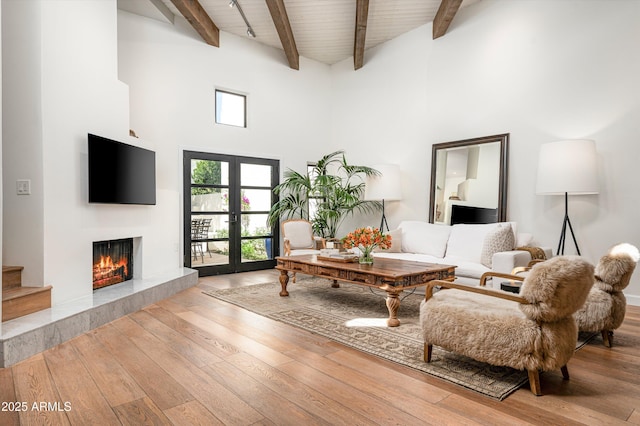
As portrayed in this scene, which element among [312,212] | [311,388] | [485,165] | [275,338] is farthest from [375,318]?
[312,212]

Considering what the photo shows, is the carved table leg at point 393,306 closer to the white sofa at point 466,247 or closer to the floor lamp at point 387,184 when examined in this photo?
the white sofa at point 466,247

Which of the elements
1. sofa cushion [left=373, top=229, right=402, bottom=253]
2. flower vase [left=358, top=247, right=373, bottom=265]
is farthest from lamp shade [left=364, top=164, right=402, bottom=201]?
flower vase [left=358, top=247, right=373, bottom=265]

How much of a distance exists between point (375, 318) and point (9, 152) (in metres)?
3.46

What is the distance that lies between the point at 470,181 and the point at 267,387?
4.26 m

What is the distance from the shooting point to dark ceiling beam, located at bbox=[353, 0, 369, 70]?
5.09 metres

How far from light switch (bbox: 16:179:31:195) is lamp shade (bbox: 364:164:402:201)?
4369 mm

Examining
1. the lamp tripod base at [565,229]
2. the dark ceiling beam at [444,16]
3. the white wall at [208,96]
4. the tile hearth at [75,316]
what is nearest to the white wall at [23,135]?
the tile hearth at [75,316]

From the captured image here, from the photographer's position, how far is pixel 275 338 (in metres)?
2.96

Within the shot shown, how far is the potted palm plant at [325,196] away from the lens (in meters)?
6.44

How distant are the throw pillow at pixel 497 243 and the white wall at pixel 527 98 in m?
0.82

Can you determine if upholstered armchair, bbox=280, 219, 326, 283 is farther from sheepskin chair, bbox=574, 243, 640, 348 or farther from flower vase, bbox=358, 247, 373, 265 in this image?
sheepskin chair, bbox=574, 243, 640, 348

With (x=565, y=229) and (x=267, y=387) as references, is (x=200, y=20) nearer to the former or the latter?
(x=267, y=387)

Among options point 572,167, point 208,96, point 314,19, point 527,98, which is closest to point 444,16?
point 527,98

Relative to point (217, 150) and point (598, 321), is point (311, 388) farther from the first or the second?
point (217, 150)
